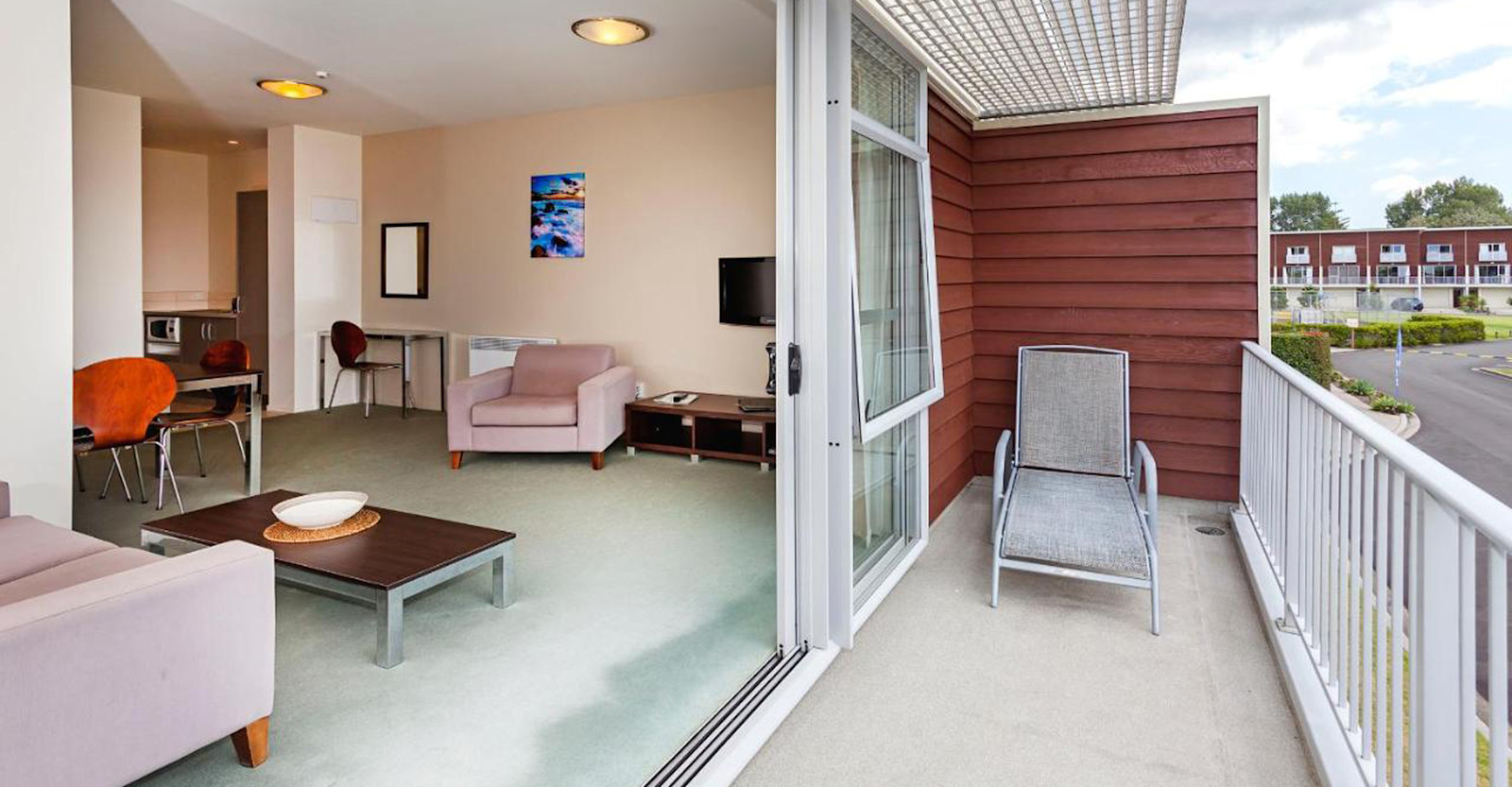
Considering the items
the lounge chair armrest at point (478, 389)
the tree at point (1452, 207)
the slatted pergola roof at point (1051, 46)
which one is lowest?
the lounge chair armrest at point (478, 389)

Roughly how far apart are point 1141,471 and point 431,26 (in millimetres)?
4540

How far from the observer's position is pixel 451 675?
2.62 m

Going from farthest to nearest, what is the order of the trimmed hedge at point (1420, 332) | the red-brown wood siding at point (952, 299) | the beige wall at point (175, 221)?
the beige wall at point (175, 221) < the red-brown wood siding at point (952, 299) < the trimmed hedge at point (1420, 332)

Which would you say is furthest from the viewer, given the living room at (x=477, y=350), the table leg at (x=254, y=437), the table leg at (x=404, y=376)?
the table leg at (x=404, y=376)

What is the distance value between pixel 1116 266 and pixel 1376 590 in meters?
3.09

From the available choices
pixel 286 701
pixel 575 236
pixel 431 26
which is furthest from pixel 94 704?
pixel 575 236

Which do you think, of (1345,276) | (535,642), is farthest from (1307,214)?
(535,642)

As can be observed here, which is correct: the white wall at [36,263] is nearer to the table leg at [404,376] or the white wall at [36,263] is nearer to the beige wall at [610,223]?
the beige wall at [610,223]

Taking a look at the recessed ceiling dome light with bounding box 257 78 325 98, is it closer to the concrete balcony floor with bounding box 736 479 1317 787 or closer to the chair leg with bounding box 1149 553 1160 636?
the concrete balcony floor with bounding box 736 479 1317 787

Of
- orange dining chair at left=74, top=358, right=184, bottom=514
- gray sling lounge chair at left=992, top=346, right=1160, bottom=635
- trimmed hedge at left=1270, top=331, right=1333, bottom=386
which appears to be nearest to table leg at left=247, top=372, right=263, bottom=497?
orange dining chair at left=74, top=358, right=184, bottom=514

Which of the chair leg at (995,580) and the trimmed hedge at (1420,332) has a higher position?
the trimmed hedge at (1420,332)

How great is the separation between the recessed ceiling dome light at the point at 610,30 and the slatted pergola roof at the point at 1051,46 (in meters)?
1.84

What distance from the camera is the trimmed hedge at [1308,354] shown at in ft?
9.20

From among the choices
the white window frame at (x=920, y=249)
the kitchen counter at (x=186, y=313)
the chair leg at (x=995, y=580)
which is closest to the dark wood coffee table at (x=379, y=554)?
the white window frame at (x=920, y=249)
